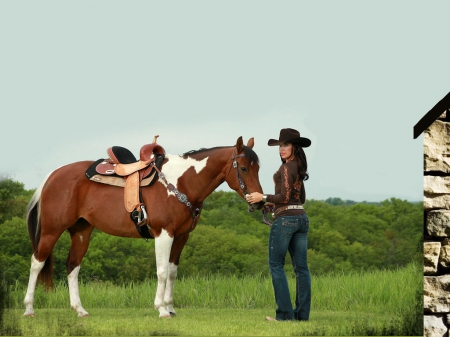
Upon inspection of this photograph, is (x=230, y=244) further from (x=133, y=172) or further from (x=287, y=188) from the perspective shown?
(x=287, y=188)

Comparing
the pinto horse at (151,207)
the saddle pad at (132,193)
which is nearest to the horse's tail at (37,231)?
the pinto horse at (151,207)

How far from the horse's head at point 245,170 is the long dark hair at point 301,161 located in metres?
0.70

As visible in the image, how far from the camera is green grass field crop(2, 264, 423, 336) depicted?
25.5 feet

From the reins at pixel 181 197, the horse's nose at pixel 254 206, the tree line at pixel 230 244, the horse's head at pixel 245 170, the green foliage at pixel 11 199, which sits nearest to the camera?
the horse's nose at pixel 254 206

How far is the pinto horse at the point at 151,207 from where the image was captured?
28.5 feet

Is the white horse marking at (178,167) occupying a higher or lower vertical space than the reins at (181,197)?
higher

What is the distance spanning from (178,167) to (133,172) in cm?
63

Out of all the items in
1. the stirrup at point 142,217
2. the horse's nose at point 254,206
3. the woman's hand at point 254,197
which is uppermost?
the woman's hand at point 254,197

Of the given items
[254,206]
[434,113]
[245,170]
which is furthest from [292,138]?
[434,113]

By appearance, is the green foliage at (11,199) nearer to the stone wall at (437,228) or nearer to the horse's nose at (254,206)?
the horse's nose at (254,206)

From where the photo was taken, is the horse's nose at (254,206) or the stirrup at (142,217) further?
the stirrup at (142,217)

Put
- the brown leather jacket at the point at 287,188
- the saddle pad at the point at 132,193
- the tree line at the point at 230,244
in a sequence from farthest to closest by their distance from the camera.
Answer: the tree line at the point at 230,244
the saddle pad at the point at 132,193
the brown leather jacket at the point at 287,188

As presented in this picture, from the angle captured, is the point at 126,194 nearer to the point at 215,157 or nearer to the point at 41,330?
the point at 215,157

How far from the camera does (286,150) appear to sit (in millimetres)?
7914
